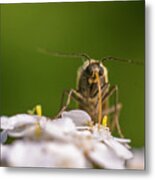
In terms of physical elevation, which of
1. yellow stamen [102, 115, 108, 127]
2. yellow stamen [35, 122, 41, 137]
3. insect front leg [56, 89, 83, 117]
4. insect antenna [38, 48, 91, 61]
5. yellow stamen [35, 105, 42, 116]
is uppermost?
insect antenna [38, 48, 91, 61]

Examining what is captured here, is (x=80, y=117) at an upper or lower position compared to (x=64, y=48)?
lower

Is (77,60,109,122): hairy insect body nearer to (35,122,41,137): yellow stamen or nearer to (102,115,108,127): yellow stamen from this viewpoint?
(102,115,108,127): yellow stamen

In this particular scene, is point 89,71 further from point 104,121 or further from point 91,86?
point 104,121

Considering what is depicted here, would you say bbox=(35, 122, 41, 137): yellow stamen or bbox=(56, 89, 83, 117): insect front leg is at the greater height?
bbox=(56, 89, 83, 117): insect front leg

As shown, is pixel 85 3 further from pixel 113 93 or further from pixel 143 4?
pixel 113 93

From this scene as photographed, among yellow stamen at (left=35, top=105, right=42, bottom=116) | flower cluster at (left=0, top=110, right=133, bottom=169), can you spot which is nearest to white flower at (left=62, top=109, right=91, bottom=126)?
flower cluster at (left=0, top=110, right=133, bottom=169)

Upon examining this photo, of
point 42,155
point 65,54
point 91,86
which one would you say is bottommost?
point 42,155

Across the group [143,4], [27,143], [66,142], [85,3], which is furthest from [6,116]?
[143,4]

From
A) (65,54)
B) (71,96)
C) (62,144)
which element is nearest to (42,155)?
(62,144)
